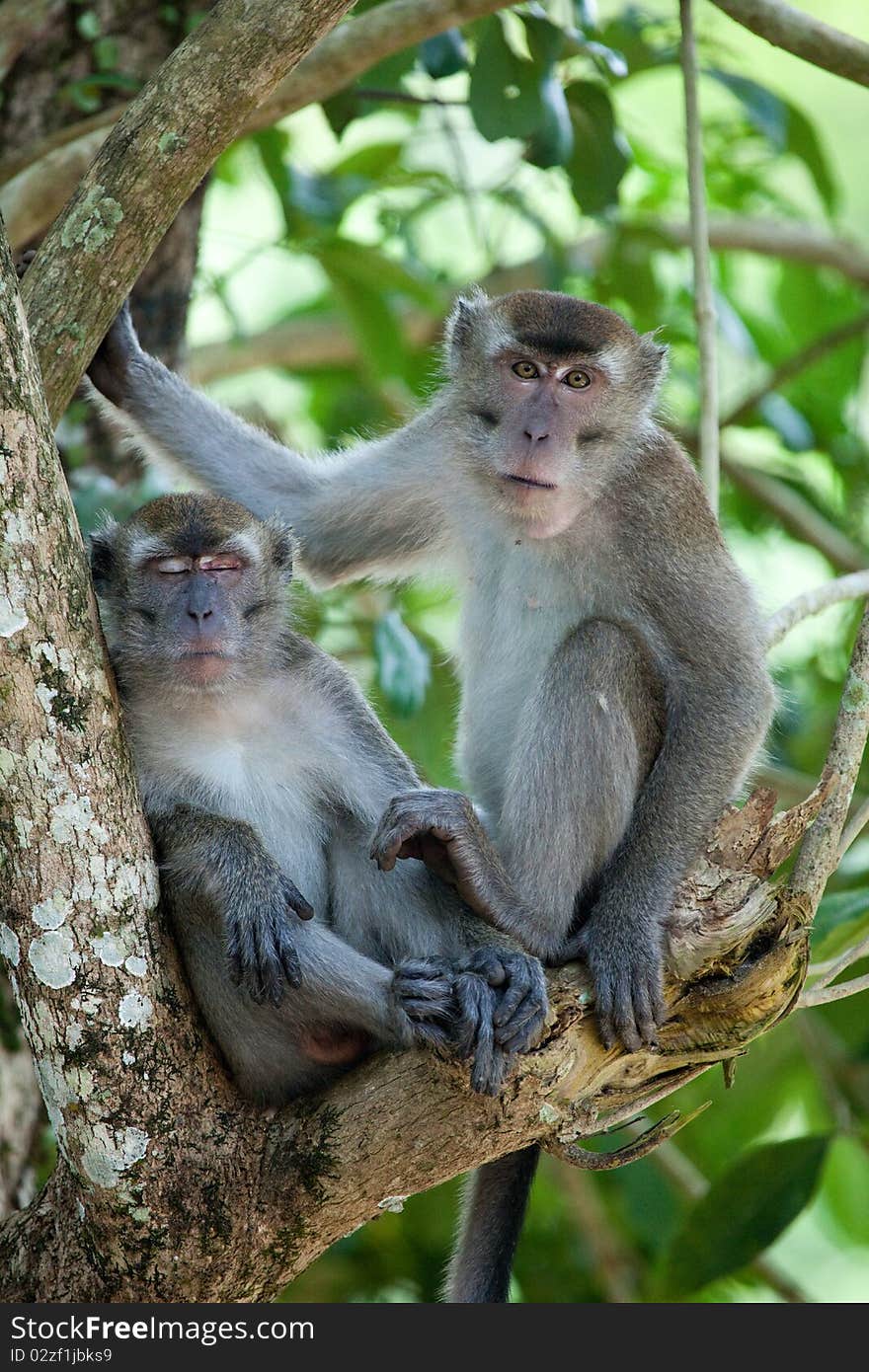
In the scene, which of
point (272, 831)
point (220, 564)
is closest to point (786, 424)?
point (220, 564)

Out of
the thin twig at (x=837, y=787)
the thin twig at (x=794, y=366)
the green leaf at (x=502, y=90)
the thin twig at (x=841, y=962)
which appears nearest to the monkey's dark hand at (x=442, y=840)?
the thin twig at (x=837, y=787)

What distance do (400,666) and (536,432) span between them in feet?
4.57

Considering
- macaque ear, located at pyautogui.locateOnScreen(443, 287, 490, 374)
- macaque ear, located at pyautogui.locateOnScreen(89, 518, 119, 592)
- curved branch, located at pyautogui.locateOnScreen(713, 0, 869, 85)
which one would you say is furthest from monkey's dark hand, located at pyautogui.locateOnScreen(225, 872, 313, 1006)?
curved branch, located at pyautogui.locateOnScreen(713, 0, 869, 85)

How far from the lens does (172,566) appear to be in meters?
4.66

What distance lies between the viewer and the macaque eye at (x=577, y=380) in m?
5.14

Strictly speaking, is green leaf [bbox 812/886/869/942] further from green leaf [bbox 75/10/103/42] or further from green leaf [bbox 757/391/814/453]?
green leaf [bbox 75/10/103/42]

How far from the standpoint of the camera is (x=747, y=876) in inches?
161

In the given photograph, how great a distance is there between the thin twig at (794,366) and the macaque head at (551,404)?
283 centimetres

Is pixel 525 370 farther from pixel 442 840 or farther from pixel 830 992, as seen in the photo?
pixel 830 992

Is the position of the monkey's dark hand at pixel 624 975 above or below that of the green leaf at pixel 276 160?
below

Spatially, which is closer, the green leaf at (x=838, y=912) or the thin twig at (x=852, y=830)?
the thin twig at (x=852, y=830)

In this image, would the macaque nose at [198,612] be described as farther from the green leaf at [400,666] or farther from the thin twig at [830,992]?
the thin twig at [830,992]

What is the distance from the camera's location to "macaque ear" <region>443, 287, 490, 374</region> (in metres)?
5.53

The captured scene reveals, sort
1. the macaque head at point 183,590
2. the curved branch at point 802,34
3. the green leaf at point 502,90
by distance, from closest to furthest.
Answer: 1. the macaque head at point 183,590
2. the curved branch at point 802,34
3. the green leaf at point 502,90
